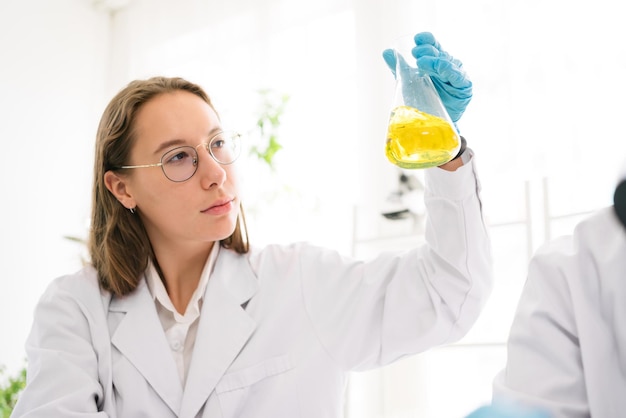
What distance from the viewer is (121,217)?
1.62m

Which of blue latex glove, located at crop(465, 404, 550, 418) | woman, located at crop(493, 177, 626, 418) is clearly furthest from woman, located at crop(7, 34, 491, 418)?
blue latex glove, located at crop(465, 404, 550, 418)

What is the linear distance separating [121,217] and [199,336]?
40 centimetres

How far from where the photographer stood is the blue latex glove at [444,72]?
110cm

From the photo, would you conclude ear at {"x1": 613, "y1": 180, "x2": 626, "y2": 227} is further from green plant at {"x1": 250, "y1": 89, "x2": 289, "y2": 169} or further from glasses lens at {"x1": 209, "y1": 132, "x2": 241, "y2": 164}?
green plant at {"x1": 250, "y1": 89, "x2": 289, "y2": 169}

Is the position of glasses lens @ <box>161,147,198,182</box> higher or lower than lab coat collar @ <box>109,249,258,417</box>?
higher

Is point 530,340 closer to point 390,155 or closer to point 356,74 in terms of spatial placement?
point 390,155

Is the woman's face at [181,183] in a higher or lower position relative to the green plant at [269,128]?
lower

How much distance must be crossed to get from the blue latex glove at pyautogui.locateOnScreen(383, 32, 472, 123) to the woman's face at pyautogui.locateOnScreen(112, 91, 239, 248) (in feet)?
1.79

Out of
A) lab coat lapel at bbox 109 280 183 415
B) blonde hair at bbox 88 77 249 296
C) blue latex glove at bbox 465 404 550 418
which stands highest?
blonde hair at bbox 88 77 249 296

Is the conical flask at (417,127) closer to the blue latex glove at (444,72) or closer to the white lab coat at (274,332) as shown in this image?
the blue latex glove at (444,72)

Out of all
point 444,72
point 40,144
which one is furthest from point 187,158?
point 40,144

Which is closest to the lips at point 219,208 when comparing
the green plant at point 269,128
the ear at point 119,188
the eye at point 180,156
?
the eye at point 180,156

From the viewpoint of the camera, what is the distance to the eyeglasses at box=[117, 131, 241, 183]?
1.47 metres

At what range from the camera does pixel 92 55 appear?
378 centimetres
